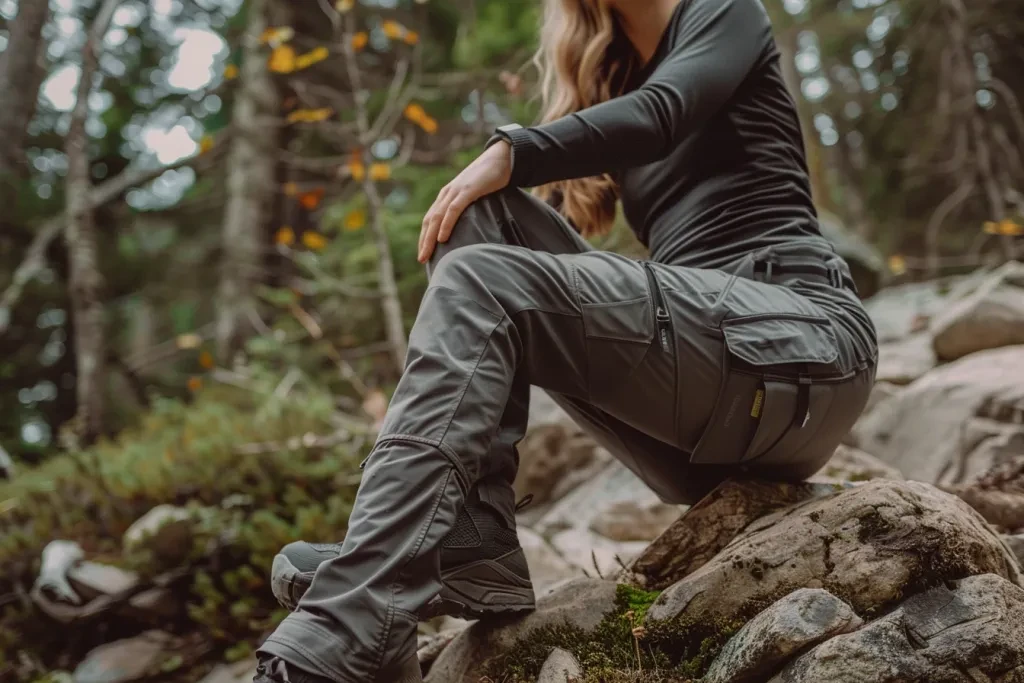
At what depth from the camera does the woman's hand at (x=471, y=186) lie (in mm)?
1863

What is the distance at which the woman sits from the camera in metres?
1.53

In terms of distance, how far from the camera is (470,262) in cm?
174

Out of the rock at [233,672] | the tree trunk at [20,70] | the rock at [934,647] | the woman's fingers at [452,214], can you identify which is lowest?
the rock at [233,672]

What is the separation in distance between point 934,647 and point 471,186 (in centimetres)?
146

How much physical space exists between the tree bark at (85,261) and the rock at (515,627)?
6.24 metres

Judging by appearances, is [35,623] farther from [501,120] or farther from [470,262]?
[501,120]

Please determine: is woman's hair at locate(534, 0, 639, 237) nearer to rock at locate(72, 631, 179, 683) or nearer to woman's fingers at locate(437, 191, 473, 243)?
woman's fingers at locate(437, 191, 473, 243)

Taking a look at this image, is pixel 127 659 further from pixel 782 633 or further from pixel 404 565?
pixel 782 633

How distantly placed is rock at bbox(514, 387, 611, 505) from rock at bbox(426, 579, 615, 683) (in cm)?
270

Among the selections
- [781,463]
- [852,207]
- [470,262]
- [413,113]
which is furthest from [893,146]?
[470,262]

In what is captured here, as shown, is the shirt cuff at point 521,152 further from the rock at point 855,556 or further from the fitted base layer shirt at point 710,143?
Result: the rock at point 855,556

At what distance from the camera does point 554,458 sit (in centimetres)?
496

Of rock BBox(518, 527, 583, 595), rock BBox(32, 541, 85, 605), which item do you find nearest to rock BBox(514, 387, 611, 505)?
rock BBox(518, 527, 583, 595)

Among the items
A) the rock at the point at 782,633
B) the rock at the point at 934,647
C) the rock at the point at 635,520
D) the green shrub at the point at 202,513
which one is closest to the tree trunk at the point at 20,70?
the green shrub at the point at 202,513
